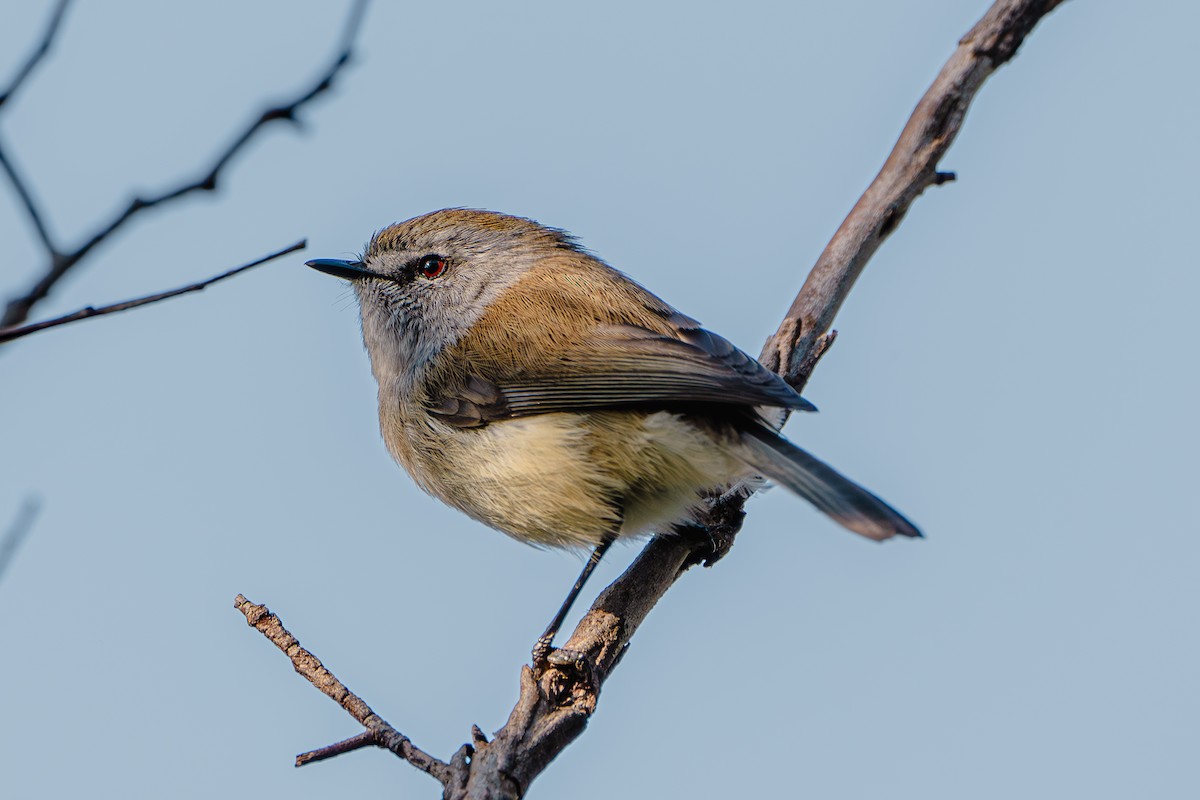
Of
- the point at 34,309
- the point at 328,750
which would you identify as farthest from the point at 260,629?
the point at 34,309

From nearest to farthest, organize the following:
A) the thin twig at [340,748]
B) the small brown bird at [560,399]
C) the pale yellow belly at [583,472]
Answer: the thin twig at [340,748], the small brown bird at [560,399], the pale yellow belly at [583,472]

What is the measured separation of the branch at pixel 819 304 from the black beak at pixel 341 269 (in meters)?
2.01

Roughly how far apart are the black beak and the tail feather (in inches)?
92.6

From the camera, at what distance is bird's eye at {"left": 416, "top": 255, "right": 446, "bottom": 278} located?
19.5 ft

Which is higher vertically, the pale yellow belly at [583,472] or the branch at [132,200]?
the pale yellow belly at [583,472]

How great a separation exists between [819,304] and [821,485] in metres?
1.38

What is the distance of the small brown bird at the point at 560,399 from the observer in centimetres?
449

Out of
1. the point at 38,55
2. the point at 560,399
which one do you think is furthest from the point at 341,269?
the point at 38,55

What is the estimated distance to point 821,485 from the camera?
13.3 ft

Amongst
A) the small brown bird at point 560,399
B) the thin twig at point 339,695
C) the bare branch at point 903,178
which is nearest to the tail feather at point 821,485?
the small brown bird at point 560,399

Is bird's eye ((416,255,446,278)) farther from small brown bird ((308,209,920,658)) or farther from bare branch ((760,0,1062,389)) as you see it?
bare branch ((760,0,1062,389))

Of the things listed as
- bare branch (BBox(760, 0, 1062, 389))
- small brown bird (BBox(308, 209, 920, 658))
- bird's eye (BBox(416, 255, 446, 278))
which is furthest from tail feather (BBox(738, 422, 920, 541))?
bird's eye (BBox(416, 255, 446, 278))

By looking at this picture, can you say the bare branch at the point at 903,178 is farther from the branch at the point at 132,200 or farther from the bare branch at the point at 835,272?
the branch at the point at 132,200

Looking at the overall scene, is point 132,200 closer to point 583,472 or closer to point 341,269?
point 583,472
